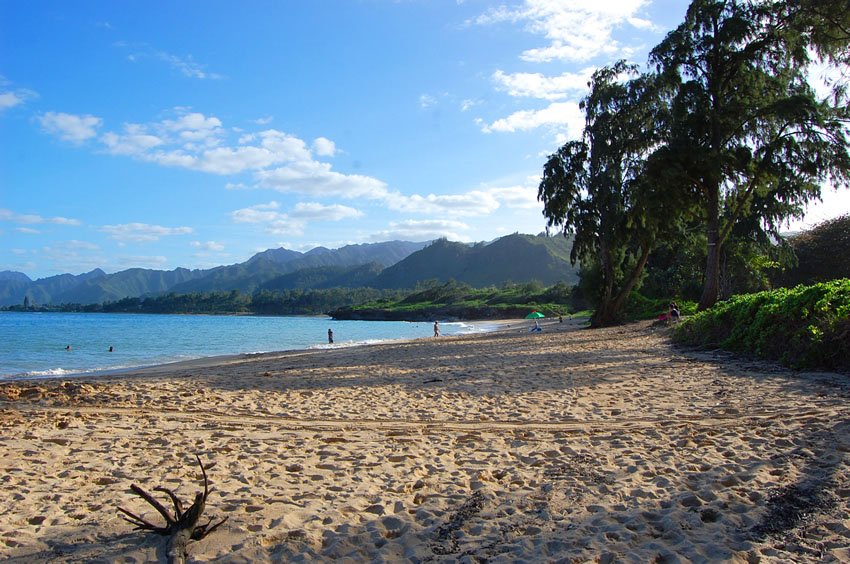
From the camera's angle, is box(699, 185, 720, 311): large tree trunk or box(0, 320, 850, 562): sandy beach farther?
box(699, 185, 720, 311): large tree trunk

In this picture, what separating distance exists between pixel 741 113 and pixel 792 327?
42.0 feet

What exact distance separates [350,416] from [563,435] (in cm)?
345

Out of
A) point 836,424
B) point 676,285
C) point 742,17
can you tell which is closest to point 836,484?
point 836,424

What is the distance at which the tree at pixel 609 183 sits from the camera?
25.9 m

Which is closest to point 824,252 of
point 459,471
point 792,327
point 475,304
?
point 792,327

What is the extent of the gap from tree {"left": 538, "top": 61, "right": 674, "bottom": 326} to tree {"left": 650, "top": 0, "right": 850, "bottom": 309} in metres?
1.96

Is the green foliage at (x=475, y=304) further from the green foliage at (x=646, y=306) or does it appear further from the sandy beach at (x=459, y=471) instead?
the sandy beach at (x=459, y=471)

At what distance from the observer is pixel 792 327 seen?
460 inches

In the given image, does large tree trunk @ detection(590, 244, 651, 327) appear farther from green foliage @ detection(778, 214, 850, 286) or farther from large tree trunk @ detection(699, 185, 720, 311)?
Answer: green foliage @ detection(778, 214, 850, 286)

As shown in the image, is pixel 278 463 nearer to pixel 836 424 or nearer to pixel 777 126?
pixel 836 424

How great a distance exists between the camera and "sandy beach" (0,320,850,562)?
3.82 metres

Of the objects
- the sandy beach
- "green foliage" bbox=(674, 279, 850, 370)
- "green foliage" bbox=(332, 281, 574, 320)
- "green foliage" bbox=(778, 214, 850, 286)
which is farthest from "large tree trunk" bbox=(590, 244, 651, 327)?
"green foliage" bbox=(332, 281, 574, 320)

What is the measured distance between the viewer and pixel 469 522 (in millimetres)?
4234

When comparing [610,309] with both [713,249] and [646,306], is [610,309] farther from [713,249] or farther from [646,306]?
[713,249]
